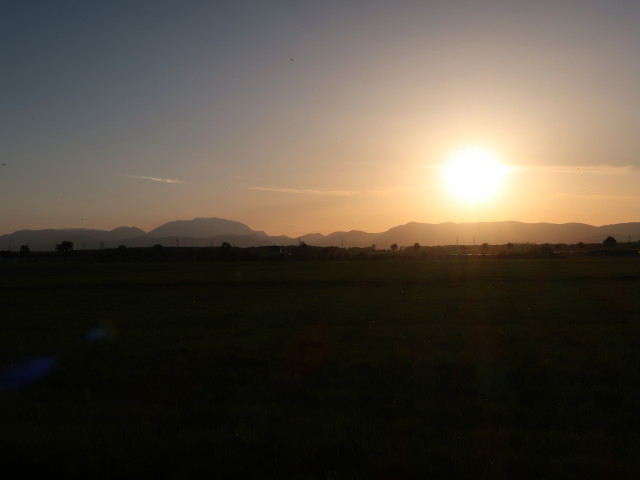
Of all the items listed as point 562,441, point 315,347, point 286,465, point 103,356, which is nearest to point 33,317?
point 103,356

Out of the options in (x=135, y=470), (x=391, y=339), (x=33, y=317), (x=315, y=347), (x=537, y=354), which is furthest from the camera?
(x=33, y=317)

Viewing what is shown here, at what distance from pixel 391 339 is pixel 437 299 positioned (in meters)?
13.7

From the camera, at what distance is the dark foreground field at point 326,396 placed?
8180 mm

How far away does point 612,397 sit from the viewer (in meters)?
10.9

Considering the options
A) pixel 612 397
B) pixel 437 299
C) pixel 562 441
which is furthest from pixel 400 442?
pixel 437 299

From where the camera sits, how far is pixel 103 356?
15227 millimetres

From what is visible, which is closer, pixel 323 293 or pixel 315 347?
pixel 315 347

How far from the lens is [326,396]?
11.3m

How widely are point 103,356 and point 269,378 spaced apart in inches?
194

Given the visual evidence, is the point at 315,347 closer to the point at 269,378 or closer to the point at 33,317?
the point at 269,378

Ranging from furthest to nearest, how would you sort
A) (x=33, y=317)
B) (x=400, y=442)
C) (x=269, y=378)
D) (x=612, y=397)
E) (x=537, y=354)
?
1. (x=33, y=317)
2. (x=537, y=354)
3. (x=269, y=378)
4. (x=612, y=397)
5. (x=400, y=442)

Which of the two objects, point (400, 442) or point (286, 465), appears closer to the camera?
point (286, 465)

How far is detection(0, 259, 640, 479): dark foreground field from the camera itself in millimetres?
8180

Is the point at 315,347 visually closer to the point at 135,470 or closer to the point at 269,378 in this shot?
the point at 269,378
